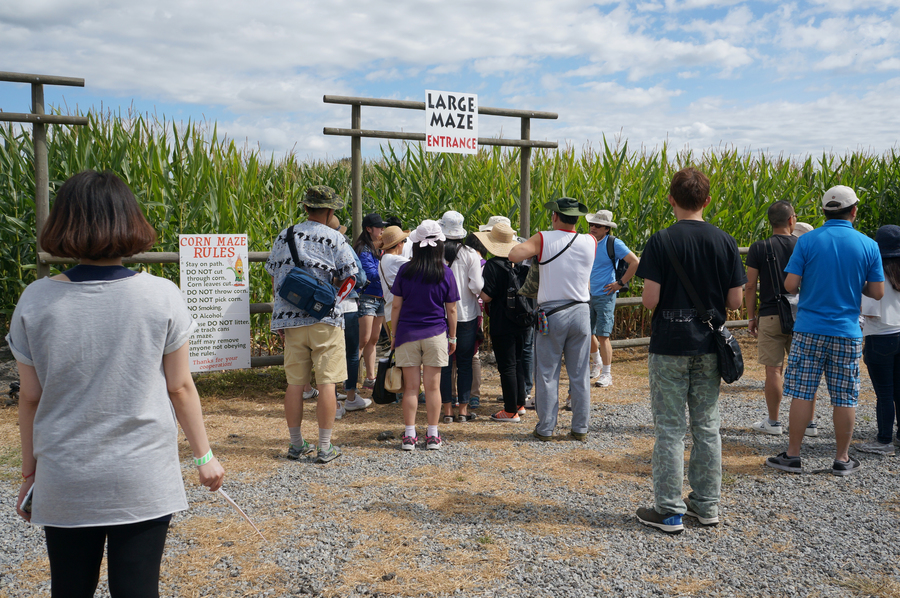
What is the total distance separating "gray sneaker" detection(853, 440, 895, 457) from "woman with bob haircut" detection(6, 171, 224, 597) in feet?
17.4

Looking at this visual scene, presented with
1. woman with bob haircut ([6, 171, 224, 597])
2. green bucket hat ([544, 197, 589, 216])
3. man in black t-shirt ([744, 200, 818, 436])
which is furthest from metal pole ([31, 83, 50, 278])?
man in black t-shirt ([744, 200, 818, 436])

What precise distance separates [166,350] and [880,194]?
1329 centimetres

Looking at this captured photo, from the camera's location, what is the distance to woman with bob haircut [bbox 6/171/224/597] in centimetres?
185

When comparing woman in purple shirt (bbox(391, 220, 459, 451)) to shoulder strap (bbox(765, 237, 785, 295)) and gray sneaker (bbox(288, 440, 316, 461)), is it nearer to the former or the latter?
gray sneaker (bbox(288, 440, 316, 461))

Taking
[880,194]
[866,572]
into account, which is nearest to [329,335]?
[866,572]

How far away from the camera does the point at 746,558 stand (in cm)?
346

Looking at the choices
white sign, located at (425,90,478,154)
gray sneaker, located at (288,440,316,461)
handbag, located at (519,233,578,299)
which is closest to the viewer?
gray sneaker, located at (288,440,316,461)

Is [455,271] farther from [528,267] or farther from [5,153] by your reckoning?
[5,153]

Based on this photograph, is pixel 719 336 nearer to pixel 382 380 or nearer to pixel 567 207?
pixel 567 207

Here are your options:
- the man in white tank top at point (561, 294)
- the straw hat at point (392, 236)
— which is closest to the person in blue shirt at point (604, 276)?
the man in white tank top at point (561, 294)

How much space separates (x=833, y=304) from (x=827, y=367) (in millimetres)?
467

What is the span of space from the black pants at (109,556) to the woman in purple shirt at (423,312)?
3.28 metres

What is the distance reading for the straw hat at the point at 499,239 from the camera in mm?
6043

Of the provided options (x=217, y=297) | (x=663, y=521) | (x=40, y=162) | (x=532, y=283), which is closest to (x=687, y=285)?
(x=663, y=521)
